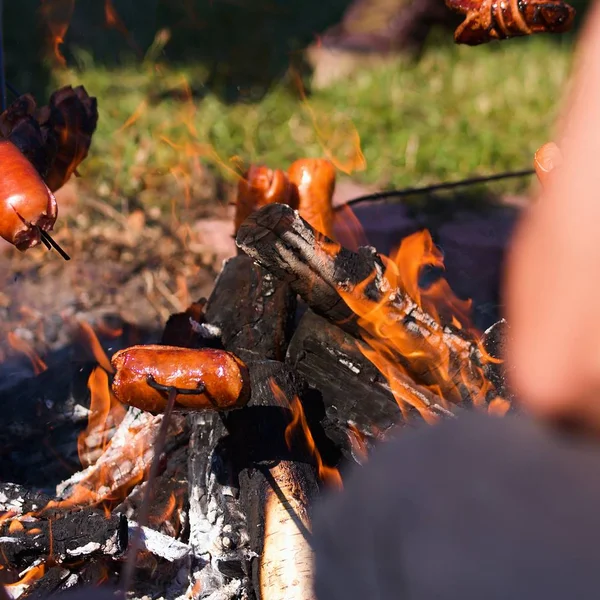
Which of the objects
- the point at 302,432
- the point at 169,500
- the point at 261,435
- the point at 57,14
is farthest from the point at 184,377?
the point at 57,14

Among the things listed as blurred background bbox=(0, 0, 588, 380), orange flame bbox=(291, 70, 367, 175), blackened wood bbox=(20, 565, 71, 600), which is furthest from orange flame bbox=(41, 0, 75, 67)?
blackened wood bbox=(20, 565, 71, 600)

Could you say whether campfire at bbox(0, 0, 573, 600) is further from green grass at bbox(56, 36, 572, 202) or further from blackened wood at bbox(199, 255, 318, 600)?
green grass at bbox(56, 36, 572, 202)

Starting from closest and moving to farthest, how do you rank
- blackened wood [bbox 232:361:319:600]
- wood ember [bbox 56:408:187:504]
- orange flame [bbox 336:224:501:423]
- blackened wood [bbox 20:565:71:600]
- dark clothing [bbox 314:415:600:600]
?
dark clothing [bbox 314:415:600:600] → blackened wood [bbox 232:361:319:600] → blackened wood [bbox 20:565:71:600] → orange flame [bbox 336:224:501:423] → wood ember [bbox 56:408:187:504]

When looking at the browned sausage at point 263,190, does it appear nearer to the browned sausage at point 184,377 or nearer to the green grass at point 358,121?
the browned sausage at point 184,377

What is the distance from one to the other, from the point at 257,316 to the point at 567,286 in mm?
2403

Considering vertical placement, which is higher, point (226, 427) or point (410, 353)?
point (410, 353)

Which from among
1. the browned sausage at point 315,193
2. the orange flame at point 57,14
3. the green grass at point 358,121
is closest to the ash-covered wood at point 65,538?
the browned sausage at point 315,193

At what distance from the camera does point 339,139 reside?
676 centimetres

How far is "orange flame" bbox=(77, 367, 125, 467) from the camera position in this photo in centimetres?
335

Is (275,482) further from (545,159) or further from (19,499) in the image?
(545,159)

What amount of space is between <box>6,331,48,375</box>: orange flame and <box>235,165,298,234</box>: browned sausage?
130cm

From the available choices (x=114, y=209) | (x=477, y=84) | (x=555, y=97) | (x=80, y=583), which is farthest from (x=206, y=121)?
(x=80, y=583)

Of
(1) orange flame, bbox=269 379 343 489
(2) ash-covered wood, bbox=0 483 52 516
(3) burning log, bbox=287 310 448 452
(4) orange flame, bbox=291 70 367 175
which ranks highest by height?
(4) orange flame, bbox=291 70 367 175

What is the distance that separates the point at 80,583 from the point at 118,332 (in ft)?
6.06
